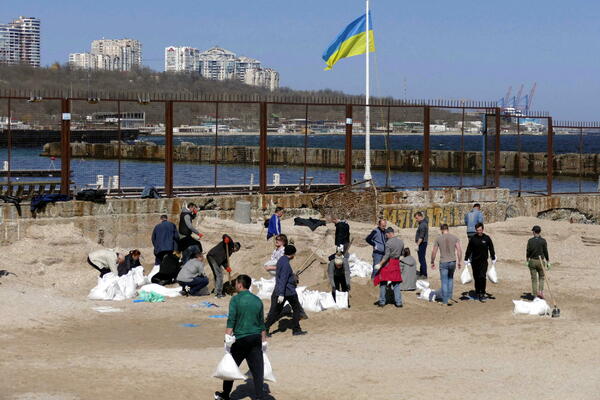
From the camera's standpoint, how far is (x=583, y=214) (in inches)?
1245

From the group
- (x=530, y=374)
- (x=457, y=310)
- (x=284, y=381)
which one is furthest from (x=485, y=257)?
(x=284, y=381)

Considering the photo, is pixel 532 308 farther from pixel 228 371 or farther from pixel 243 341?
pixel 228 371

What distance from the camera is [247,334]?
34.5 feet

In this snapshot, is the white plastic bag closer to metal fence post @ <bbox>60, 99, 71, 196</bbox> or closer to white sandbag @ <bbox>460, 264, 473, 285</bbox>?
white sandbag @ <bbox>460, 264, 473, 285</bbox>

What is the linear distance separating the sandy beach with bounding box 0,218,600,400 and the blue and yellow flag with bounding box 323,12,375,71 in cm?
978

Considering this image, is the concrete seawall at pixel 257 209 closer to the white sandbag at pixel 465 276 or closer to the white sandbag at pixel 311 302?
the white sandbag at pixel 465 276

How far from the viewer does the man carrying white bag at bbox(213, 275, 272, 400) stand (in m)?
10.5

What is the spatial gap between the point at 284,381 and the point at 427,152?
737 inches

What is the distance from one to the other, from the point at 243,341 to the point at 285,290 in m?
3.91

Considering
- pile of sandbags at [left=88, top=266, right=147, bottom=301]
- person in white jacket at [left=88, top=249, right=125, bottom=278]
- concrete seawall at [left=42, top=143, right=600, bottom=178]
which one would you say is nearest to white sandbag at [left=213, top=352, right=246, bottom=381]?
pile of sandbags at [left=88, top=266, right=147, bottom=301]

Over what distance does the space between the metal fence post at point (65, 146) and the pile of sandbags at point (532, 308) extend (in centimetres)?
1179

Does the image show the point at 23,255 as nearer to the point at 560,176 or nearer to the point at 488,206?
the point at 488,206

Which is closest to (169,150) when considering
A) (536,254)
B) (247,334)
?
(536,254)

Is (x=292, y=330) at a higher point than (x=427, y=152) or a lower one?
lower
